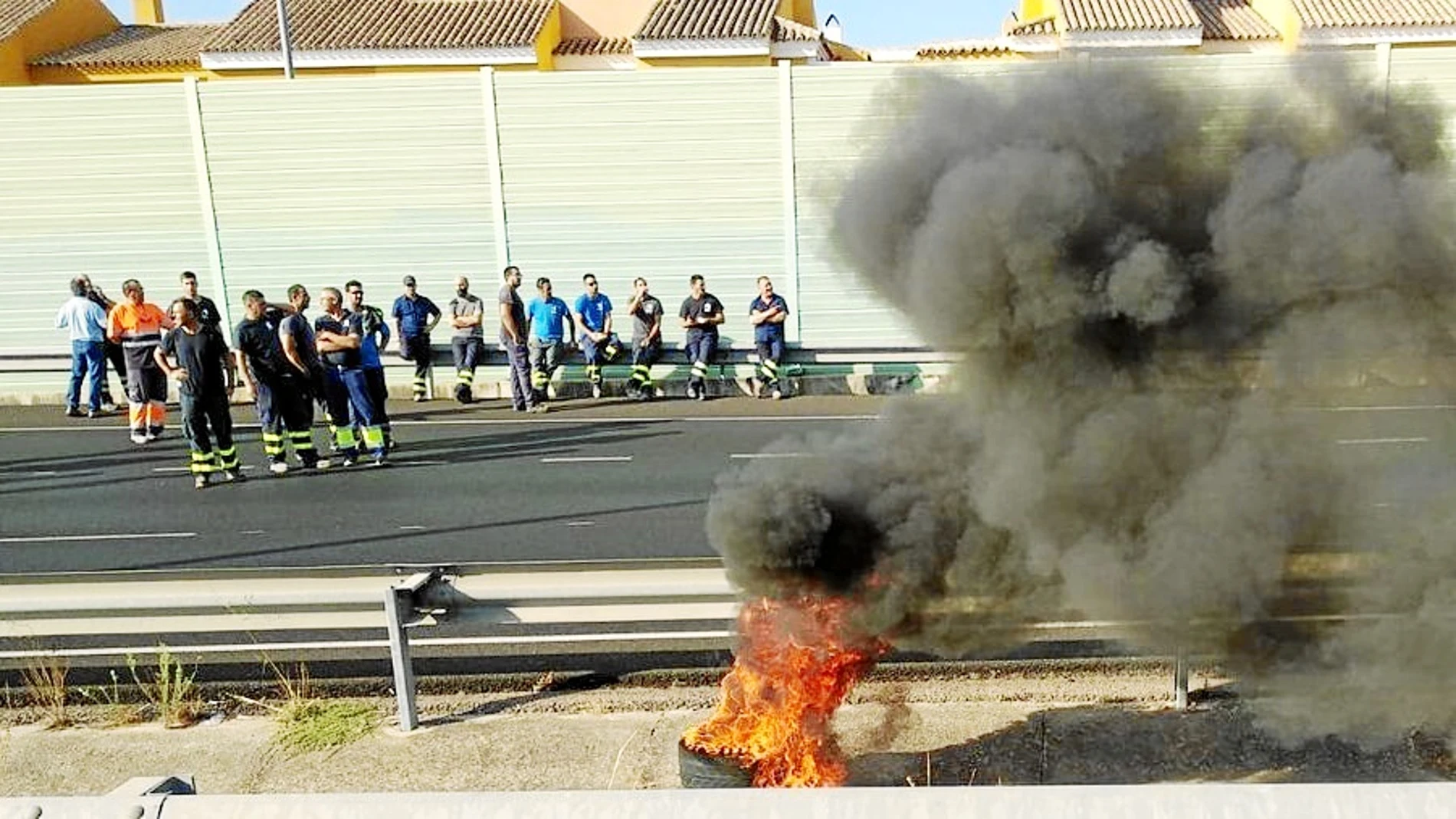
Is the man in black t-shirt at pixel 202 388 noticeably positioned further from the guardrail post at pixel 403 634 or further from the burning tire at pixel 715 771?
the burning tire at pixel 715 771

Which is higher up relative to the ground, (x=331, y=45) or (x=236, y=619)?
(x=331, y=45)

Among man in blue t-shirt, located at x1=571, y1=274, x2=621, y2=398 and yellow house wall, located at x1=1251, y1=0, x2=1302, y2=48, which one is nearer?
man in blue t-shirt, located at x1=571, y1=274, x2=621, y2=398

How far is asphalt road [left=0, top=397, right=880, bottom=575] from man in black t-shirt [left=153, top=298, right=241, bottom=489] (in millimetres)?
275

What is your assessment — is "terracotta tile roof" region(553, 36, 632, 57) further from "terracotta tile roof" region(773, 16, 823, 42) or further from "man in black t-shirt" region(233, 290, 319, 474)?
"man in black t-shirt" region(233, 290, 319, 474)

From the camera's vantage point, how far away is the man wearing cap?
15.3 m

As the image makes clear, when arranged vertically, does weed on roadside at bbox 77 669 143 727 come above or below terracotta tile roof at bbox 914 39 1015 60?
below

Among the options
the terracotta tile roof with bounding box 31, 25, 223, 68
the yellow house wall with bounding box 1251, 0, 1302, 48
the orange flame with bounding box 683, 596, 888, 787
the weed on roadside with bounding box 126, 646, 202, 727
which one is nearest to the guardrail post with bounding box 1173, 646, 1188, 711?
the orange flame with bounding box 683, 596, 888, 787

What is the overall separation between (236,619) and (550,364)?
10436 millimetres

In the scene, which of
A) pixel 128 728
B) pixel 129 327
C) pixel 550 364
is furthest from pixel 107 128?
pixel 128 728

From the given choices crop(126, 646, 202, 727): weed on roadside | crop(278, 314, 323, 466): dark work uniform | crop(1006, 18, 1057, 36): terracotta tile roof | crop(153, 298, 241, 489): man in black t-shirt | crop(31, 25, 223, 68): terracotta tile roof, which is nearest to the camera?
crop(126, 646, 202, 727): weed on roadside

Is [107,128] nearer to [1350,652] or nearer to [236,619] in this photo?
[236,619]

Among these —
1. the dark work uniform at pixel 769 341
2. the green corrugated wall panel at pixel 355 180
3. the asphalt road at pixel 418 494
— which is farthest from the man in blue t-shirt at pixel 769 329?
the green corrugated wall panel at pixel 355 180

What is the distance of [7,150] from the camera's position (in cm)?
1669

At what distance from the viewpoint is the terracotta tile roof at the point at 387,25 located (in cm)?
2648
